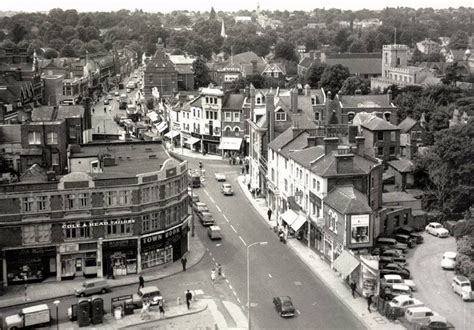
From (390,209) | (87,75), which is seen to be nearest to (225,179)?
(390,209)

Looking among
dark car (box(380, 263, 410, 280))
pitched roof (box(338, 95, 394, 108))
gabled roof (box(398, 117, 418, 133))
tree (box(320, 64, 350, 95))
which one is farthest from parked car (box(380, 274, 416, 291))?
tree (box(320, 64, 350, 95))

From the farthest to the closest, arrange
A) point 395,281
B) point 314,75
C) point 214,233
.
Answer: point 314,75, point 214,233, point 395,281

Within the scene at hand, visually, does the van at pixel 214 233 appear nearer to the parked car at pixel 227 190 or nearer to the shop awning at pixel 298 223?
the shop awning at pixel 298 223

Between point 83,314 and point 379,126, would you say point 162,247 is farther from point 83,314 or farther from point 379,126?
point 379,126

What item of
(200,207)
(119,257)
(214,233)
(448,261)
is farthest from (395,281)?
(200,207)

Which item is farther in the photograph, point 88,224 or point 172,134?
point 172,134

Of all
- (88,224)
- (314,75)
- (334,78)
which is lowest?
(88,224)

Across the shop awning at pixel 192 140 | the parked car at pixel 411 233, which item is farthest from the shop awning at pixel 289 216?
the shop awning at pixel 192 140
